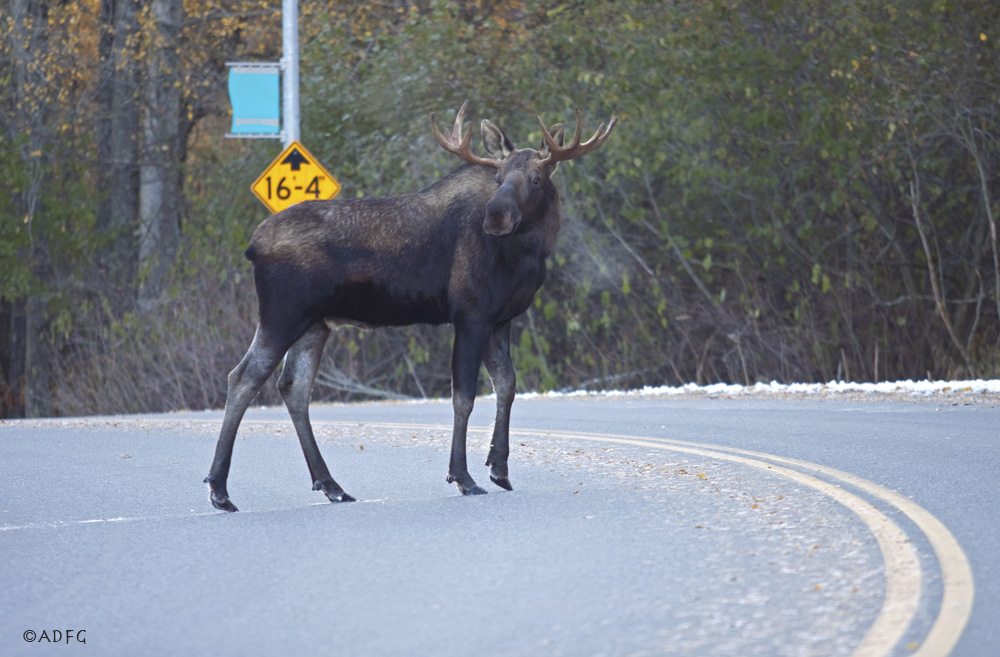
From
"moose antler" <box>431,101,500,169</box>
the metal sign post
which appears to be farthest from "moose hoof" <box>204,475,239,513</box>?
→ the metal sign post

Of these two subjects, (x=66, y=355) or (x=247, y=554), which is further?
(x=66, y=355)

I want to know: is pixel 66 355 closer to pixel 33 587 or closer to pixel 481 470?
pixel 481 470

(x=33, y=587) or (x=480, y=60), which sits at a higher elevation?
(x=480, y=60)

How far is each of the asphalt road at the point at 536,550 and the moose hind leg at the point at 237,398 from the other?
199mm

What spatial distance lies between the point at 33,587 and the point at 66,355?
25778 millimetres

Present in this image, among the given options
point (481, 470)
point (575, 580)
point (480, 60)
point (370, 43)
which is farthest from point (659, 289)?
point (575, 580)

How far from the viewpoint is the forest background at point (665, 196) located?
20.5 m

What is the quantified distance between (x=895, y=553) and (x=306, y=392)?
3711mm

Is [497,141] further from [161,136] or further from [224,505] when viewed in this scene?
[161,136]

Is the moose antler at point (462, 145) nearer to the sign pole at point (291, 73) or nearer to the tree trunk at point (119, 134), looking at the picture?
the sign pole at point (291, 73)

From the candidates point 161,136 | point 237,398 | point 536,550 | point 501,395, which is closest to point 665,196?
point 161,136

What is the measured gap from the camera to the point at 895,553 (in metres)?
7.05

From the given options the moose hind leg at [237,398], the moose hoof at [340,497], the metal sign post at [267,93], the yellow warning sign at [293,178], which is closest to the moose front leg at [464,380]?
the moose hoof at [340,497]

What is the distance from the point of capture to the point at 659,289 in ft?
73.3
